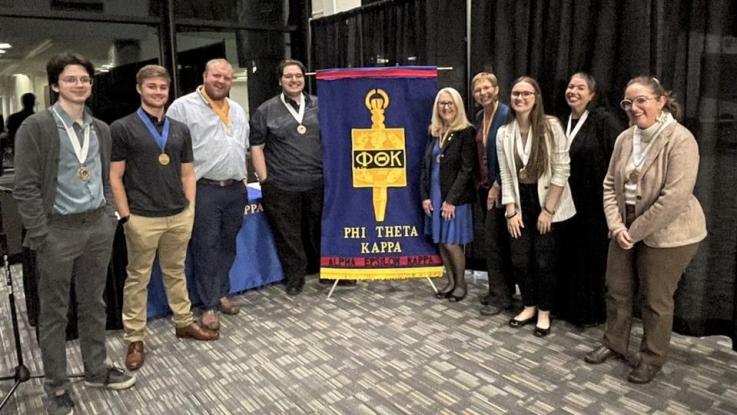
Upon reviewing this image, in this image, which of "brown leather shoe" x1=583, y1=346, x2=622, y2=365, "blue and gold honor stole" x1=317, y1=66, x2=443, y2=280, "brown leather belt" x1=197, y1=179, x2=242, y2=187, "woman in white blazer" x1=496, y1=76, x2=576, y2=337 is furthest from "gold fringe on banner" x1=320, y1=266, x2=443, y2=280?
"brown leather shoe" x1=583, y1=346, x2=622, y2=365

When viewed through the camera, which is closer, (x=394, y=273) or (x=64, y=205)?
(x=64, y=205)

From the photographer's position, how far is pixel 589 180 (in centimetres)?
310

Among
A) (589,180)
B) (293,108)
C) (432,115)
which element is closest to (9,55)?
(293,108)

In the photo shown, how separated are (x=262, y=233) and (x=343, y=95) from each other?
115 cm

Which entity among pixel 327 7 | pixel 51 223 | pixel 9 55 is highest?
pixel 327 7

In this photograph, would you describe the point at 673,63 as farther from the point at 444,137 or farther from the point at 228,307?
the point at 228,307

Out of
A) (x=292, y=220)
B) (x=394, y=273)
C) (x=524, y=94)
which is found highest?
(x=524, y=94)

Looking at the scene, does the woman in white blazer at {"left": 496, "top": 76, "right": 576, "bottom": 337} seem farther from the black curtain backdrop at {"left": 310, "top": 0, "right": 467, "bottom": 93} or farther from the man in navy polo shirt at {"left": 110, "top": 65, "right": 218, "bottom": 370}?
the man in navy polo shirt at {"left": 110, "top": 65, "right": 218, "bottom": 370}

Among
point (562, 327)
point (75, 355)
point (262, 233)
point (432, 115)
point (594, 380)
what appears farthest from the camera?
point (262, 233)

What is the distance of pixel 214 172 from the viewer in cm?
332

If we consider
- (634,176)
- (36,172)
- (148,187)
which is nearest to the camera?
(36,172)

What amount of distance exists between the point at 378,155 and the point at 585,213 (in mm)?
1327

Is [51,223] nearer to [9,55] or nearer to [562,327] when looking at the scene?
[562,327]

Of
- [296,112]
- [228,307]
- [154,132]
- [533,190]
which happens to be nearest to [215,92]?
[154,132]
